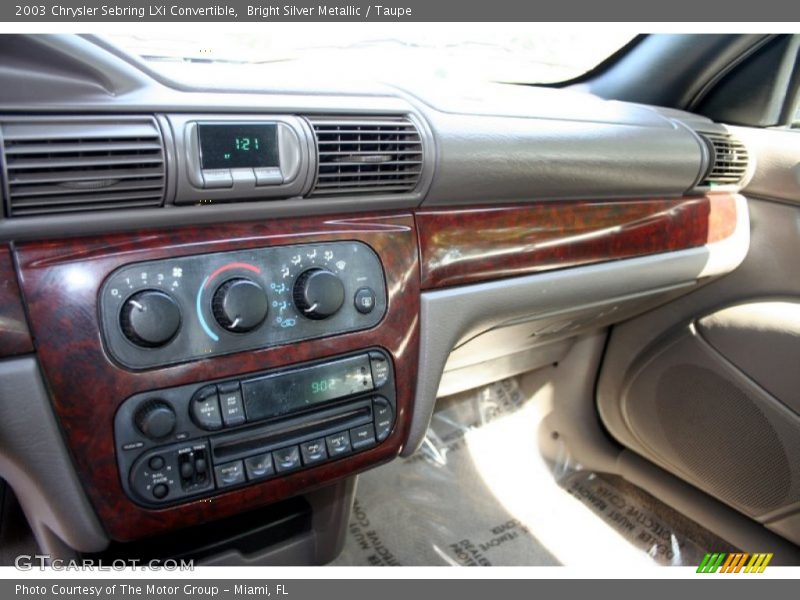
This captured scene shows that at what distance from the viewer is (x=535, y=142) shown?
1159mm

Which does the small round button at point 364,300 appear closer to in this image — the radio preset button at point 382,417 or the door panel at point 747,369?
the radio preset button at point 382,417

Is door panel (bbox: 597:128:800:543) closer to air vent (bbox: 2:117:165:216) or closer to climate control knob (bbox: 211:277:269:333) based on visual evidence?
climate control knob (bbox: 211:277:269:333)

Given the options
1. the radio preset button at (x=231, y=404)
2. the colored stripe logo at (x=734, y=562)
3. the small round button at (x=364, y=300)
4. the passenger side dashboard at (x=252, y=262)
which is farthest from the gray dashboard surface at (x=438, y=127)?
the colored stripe logo at (x=734, y=562)

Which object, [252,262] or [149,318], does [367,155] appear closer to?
[252,262]

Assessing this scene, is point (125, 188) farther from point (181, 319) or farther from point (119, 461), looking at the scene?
point (119, 461)

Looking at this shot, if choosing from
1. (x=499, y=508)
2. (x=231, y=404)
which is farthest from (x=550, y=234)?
(x=499, y=508)

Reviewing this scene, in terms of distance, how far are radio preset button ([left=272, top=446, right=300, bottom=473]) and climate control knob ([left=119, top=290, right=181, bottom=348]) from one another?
0.24 m

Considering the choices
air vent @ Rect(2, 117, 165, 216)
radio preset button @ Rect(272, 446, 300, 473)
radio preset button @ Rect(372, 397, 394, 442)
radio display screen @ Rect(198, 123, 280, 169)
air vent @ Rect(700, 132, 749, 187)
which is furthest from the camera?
air vent @ Rect(700, 132, 749, 187)

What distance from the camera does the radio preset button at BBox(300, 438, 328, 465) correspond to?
3.15 feet

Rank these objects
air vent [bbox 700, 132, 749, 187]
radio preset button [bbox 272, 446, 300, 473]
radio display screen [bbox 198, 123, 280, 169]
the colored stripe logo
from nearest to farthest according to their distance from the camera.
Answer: radio display screen [bbox 198, 123, 280, 169] < radio preset button [bbox 272, 446, 300, 473] < air vent [bbox 700, 132, 749, 187] < the colored stripe logo

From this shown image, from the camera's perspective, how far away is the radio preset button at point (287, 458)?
939mm

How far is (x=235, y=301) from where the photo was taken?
2.81 ft

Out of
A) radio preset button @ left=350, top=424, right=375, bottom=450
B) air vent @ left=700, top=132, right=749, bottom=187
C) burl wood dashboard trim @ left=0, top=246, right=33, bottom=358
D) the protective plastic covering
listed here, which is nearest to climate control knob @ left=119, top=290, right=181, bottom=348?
burl wood dashboard trim @ left=0, top=246, right=33, bottom=358

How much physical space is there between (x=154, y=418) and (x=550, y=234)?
2.52 feet
